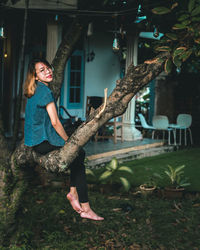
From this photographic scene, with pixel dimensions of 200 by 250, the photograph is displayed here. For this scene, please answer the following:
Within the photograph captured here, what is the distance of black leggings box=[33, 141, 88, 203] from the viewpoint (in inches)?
133

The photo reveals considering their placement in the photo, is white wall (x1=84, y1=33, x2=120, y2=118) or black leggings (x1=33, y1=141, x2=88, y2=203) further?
white wall (x1=84, y1=33, x2=120, y2=118)

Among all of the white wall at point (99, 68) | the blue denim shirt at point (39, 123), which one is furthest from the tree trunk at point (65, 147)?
the white wall at point (99, 68)

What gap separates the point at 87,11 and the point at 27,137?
3719mm

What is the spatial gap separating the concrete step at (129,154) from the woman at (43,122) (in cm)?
→ 402

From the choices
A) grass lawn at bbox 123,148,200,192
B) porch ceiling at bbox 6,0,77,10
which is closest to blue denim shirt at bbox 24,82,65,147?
grass lawn at bbox 123,148,200,192

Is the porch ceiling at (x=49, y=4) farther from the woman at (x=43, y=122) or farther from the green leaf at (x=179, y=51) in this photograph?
the green leaf at (x=179, y=51)

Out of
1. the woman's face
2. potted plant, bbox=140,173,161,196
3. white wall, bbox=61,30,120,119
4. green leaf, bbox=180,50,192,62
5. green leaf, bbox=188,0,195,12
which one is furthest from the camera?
white wall, bbox=61,30,120,119

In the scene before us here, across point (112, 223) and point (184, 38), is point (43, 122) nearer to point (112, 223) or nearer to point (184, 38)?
point (184, 38)

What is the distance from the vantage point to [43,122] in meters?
3.39

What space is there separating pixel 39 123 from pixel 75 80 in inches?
333

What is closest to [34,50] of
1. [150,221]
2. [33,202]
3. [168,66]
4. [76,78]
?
[76,78]

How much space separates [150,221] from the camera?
15.9 ft

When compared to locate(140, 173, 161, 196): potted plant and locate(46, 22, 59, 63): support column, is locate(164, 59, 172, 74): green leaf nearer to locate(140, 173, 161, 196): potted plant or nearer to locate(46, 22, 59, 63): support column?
locate(140, 173, 161, 196): potted plant

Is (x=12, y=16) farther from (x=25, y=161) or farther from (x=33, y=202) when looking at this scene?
(x=25, y=161)
